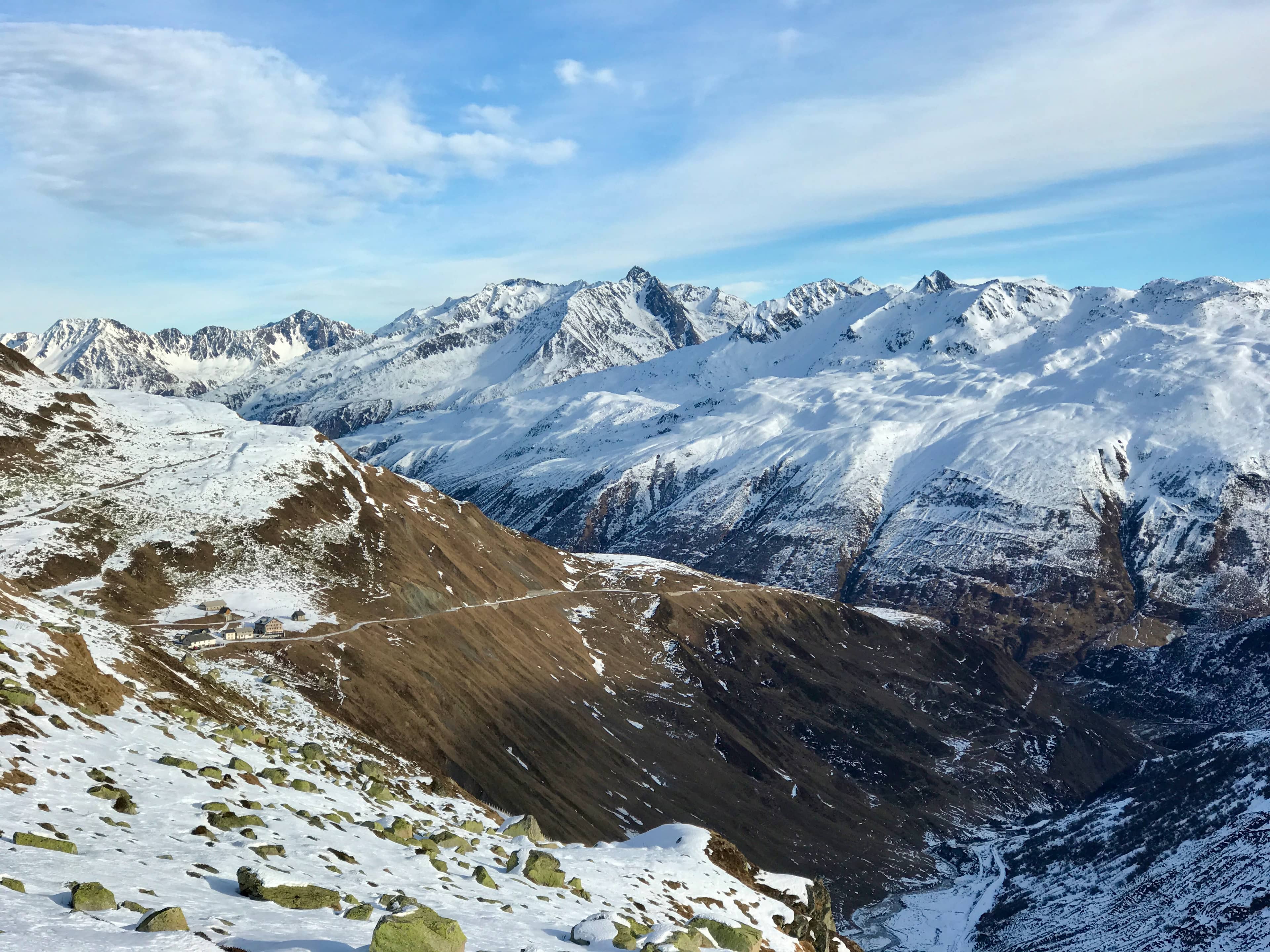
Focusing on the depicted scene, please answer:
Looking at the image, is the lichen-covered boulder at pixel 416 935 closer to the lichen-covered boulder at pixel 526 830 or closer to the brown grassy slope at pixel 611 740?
the lichen-covered boulder at pixel 526 830

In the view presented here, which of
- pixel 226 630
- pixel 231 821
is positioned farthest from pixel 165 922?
pixel 226 630

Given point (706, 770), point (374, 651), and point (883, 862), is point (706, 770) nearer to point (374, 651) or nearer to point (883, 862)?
point (883, 862)

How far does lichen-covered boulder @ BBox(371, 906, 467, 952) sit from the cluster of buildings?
3294 inches

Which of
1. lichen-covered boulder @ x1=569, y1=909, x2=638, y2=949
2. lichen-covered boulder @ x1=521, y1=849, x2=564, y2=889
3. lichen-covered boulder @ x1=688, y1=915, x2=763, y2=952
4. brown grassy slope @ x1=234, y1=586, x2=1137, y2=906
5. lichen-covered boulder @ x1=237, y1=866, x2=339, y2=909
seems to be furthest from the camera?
brown grassy slope @ x1=234, y1=586, x2=1137, y2=906

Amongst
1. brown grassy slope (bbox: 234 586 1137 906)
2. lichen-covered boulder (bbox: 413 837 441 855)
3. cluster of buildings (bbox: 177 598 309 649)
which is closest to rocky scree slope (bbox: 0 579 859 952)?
lichen-covered boulder (bbox: 413 837 441 855)

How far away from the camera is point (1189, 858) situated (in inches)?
5236

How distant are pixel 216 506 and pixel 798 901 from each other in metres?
114

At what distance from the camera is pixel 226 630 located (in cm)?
10450

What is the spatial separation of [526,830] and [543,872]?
1028 cm

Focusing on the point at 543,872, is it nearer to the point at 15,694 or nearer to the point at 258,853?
the point at 258,853

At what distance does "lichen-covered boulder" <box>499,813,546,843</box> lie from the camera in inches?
1763

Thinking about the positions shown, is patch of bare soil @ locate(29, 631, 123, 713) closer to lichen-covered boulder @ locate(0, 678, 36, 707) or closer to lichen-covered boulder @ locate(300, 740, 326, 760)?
lichen-covered boulder @ locate(0, 678, 36, 707)

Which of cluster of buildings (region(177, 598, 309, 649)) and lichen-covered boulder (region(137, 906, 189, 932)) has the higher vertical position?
lichen-covered boulder (region(137, 906, 189, 932))

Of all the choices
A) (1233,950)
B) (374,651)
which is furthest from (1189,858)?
(374,651)
